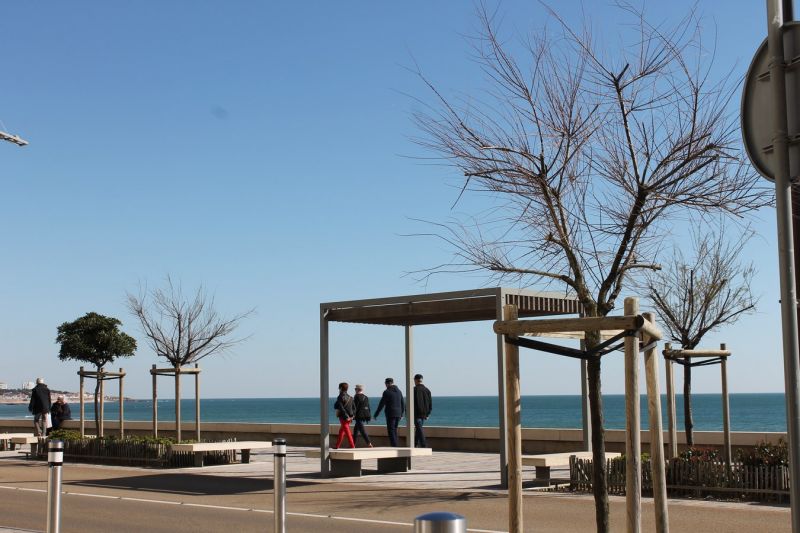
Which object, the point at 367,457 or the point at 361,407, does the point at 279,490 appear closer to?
the point at 367,457

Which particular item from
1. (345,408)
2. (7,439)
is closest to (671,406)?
(345,408)

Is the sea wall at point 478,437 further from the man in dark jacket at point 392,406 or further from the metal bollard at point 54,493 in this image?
the metal bollard at point 54,493

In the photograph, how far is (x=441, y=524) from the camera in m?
3.69

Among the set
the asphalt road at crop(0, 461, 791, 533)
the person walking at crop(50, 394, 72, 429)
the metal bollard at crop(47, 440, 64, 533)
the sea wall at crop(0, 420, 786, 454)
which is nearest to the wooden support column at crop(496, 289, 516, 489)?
the asphalt road at crop(0, 461, 791, 533)

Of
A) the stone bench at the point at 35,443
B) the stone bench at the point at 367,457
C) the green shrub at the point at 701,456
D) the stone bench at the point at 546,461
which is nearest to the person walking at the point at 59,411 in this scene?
the stone bench at the point at 35,443

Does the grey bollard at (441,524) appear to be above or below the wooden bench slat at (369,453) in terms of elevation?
above

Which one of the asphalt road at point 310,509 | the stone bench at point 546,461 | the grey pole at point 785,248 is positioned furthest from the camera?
the stone bench at point 546,461

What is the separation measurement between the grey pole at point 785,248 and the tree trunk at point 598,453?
119 inches

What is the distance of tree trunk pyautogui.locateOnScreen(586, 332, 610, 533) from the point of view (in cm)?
789

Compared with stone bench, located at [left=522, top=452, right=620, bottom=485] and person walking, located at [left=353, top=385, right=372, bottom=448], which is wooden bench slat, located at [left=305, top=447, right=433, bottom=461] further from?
person walking, located at [left=353, top=385, right=372, bottom=448]

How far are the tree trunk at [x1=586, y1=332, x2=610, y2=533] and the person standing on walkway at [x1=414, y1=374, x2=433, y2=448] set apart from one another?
1396cm

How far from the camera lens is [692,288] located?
1958 centimetres

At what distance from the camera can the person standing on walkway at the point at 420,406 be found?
22688 mm

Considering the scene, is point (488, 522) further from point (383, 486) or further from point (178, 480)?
point (178, 480)
